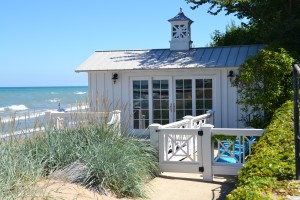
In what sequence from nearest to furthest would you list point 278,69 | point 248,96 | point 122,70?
point 278,69 < point 248,96 < point 122,70

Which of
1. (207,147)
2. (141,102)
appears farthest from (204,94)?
(207,147)

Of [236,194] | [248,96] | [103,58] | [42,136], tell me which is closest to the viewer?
[236,194]

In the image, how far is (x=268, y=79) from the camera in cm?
879

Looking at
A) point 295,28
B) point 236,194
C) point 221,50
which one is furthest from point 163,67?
point 236,194

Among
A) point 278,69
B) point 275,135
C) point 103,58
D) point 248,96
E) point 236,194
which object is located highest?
point 103,58

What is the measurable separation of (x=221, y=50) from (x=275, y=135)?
776 cm

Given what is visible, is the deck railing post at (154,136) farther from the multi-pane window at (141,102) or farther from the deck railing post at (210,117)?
the multi-pane window at (141,102)

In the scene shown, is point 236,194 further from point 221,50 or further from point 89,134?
point 221,50

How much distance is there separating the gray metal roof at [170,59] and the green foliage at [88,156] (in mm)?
5450

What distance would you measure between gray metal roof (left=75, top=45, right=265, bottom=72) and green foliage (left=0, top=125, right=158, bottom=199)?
5.45m

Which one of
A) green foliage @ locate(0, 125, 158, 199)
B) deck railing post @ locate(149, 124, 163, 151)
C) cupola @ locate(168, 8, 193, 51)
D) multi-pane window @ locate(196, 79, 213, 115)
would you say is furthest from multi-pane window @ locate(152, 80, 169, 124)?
green foliage @ locate(0, 125, 158, 199)

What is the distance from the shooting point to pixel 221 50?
1207cm

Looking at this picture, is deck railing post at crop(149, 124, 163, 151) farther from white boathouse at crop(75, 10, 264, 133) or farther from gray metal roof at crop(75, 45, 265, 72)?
gray metal roof at crop(75, 45, 265, 72)

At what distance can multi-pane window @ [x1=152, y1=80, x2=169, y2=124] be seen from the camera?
11.4 metres
